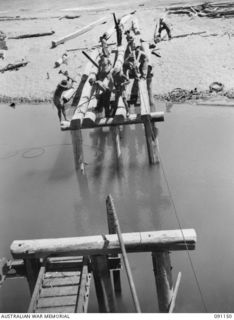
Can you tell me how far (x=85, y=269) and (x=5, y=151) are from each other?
8180 millimetres

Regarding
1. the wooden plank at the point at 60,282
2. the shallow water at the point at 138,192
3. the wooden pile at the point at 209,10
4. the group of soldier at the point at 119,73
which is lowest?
the shallow water at the point at 138,192

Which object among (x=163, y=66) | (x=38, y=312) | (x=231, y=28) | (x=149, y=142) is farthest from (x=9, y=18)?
(x=38, y=312)

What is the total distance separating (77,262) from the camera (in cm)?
545

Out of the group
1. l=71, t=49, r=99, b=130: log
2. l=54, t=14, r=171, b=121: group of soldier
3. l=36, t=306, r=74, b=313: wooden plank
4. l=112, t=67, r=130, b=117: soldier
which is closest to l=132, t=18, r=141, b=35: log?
l=54, t=14, r=171, b=121: group of soldier

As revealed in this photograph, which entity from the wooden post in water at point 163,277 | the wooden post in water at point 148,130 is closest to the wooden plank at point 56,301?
the wooden post in water at point 163,277

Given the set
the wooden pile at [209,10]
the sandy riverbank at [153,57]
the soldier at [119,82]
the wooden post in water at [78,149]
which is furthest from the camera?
the wooden pile at [209,10]

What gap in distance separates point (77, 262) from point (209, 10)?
18812 millimetres

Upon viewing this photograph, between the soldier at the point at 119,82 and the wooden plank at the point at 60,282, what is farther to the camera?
the soldier at the point at 119,82

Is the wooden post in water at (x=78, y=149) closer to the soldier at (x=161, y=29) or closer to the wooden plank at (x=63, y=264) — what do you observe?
the wooden plank at (x=63, y=264)

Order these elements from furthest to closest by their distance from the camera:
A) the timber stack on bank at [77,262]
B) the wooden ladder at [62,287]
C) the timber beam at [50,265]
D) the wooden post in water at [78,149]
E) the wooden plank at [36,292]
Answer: the wooden post in water at [78,149] → the timber beam at [50,265] → the timber stack on bank at [77,262] → the wooden ladder at [62,287] → the wooden plank at [36,292]

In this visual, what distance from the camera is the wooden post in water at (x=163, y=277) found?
526 cm

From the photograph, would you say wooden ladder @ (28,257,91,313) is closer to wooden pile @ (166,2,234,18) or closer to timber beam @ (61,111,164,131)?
timber beam @ (61,111,164,131)

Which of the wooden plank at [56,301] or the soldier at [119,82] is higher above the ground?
the soldier at [119,82]

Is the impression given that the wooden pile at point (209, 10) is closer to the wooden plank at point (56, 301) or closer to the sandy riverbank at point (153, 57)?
the sandy riverbank at point (153, 57)
